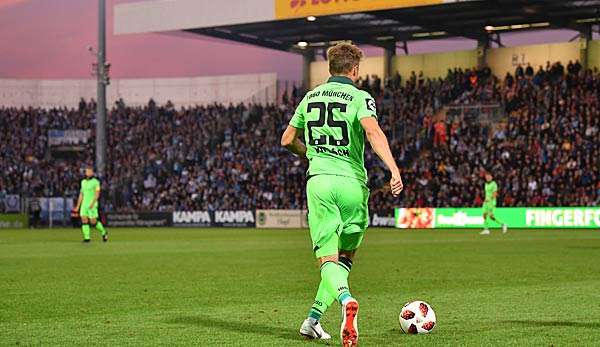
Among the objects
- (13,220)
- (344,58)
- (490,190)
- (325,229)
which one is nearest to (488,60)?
(490,190)

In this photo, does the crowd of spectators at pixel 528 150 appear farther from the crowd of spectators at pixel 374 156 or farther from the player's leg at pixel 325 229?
the player's leg at pixel 325 229

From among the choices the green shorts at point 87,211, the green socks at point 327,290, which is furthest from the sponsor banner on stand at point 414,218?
the green socks at point 327,290

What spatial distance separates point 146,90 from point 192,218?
72.8 feet

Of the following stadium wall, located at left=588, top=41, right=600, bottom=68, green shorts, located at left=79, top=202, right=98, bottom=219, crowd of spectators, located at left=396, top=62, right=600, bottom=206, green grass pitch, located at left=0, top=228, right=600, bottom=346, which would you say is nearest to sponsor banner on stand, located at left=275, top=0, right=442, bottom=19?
crowd of spectators, located at left=396, top=62, right=600, bottom=206

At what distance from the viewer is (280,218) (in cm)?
4775

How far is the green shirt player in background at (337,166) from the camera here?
27.0 feet

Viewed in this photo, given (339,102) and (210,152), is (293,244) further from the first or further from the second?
(210,152)

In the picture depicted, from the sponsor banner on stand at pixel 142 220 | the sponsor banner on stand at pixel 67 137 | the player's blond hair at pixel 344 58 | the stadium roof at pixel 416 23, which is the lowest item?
the sponsor banner on stand at pixel 142 220

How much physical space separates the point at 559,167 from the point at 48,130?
33.3 meters

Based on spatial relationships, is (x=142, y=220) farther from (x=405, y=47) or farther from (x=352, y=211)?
(x=352, y=211)

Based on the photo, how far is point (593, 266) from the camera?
18.1 m

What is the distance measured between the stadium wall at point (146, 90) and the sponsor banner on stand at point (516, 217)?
2244 centimetres

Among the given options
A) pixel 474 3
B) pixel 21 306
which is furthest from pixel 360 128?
pixel 474 3

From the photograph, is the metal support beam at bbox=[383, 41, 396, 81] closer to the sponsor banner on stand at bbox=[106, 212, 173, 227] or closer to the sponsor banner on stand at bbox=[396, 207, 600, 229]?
the sponsor banner on stand at bbox=[396, 207, 600, 229]
